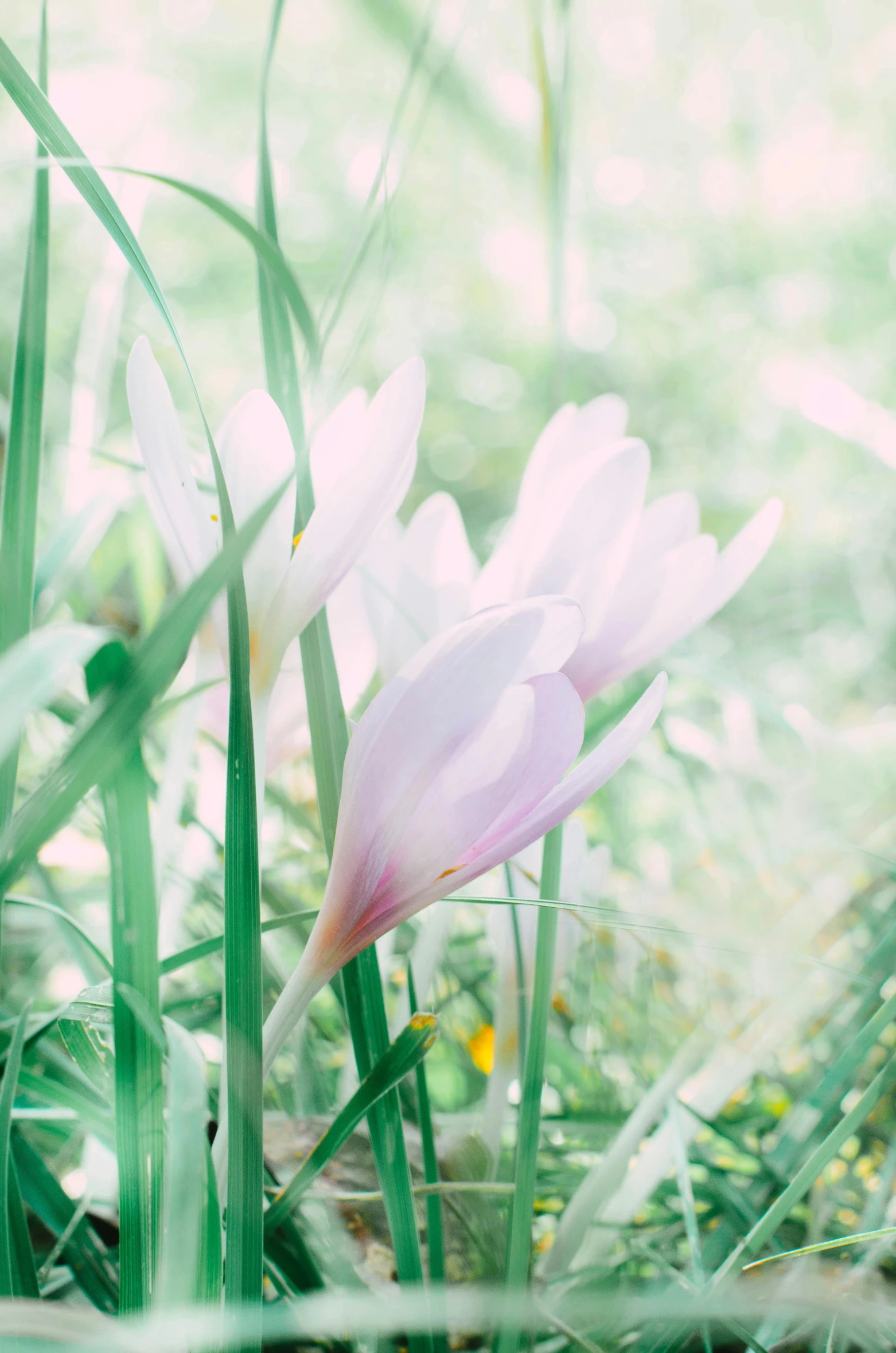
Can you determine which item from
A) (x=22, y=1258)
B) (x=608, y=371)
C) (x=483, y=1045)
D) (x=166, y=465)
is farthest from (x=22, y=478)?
(x=608, y=371)

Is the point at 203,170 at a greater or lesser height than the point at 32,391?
greater

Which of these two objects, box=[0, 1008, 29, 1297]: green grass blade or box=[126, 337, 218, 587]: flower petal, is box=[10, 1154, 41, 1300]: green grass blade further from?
box=[126, 337, 218, 587]: flower petal

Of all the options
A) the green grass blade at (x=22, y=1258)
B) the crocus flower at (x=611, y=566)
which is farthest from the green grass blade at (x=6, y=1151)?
the crocus flower at (x=611, y=566)

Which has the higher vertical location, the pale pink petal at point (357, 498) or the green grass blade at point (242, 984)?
the pale pink petal at point (357, 498)

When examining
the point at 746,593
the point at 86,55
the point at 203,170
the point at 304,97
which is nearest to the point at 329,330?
the point at 86,55

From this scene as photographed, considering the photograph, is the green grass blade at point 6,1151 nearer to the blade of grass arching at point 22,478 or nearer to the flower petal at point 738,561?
the blade of grass arching at point 22,478

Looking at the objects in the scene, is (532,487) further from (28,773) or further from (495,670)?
(28,773)

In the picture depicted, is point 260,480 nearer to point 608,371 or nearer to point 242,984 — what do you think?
point 242,984
